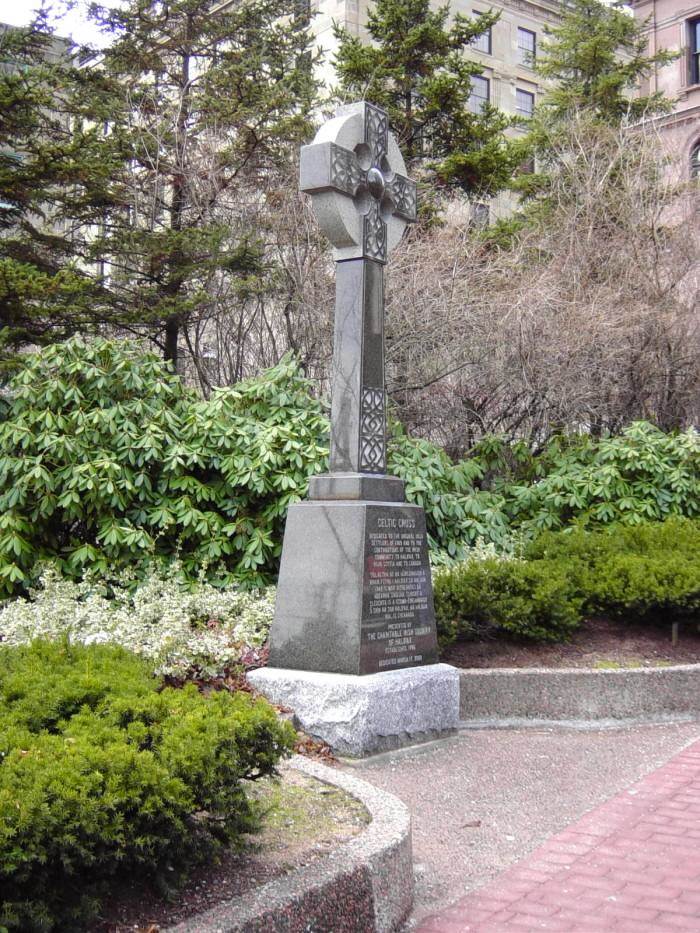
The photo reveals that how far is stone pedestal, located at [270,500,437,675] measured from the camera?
675 cm

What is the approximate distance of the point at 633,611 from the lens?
30.1 feet

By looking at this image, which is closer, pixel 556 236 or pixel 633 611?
pixel 633 611

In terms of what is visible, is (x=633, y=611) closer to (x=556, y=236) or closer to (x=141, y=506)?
(x=141, y=506)

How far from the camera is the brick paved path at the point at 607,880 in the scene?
166 inches

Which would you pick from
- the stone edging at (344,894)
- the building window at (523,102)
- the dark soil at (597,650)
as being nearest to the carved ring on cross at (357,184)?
the dark soil at (597,650)

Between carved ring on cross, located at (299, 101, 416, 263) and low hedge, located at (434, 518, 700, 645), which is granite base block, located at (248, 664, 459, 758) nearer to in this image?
low hedge, located at (434, 518, 700, 645)

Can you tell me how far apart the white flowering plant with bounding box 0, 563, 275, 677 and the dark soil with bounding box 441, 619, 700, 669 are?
1814 millimetres

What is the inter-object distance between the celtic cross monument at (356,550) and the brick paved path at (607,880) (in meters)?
1.59

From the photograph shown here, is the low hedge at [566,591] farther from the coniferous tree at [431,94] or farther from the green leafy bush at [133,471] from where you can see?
the coniferous tree at [431,94]

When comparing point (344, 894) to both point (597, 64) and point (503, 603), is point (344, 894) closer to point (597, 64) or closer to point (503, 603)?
point (503, 603)

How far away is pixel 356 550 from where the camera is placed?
22.4ft

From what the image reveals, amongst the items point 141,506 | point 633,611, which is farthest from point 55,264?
point 633,611

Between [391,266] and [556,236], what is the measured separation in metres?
4.13

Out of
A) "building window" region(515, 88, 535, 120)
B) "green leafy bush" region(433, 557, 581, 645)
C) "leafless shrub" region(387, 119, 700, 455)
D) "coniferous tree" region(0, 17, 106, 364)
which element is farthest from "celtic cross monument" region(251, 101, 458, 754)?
"building window" region(515, 88, 535, 120)
